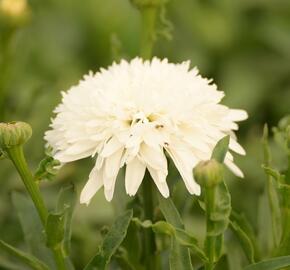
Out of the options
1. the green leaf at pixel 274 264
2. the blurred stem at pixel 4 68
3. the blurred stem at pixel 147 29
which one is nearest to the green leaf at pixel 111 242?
the green leaf at pixel 274 264

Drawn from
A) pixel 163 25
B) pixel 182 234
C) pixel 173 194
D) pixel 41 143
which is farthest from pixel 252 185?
pixel 182 234

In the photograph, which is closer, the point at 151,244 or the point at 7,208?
the point at 151,244

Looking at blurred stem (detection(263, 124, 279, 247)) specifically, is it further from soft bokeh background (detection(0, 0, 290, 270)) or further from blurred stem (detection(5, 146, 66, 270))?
soft bokeh background (detection(0, 0, 290, 270))

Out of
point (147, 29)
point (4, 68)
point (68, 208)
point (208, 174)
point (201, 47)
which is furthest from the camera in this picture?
point (201, 47)

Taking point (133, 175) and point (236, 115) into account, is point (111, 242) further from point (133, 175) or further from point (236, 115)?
point (236, 115)

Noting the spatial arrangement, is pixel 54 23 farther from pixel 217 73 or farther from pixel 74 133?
pixel 74 133

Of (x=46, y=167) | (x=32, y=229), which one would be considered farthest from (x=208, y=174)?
(x=32, y=229)

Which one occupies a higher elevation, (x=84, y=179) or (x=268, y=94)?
(x=268, y=94)
